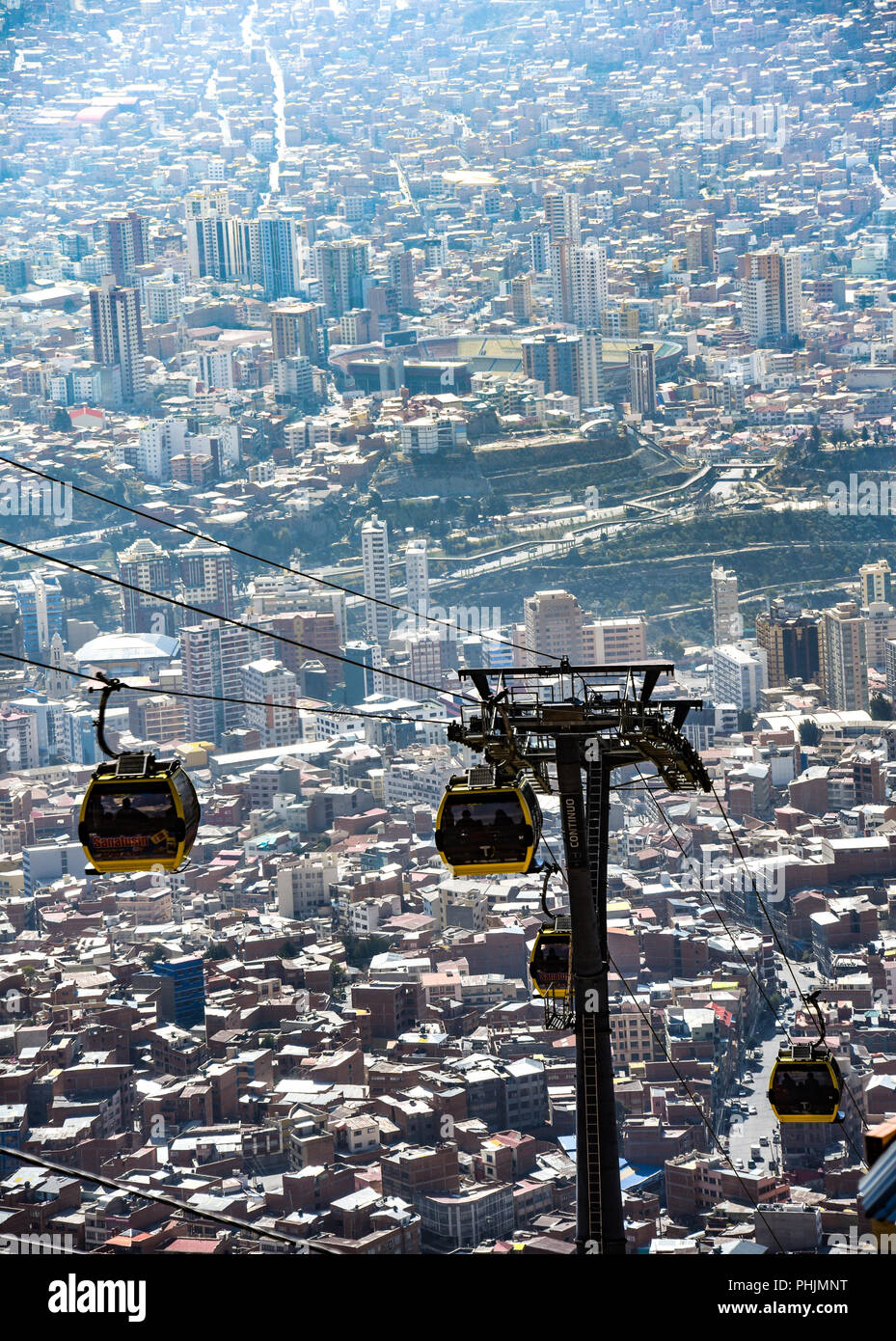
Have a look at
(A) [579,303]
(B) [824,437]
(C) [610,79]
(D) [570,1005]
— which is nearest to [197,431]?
(A) [579,303]

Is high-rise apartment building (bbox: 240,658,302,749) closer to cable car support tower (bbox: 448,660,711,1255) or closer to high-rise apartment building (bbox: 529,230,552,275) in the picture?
high-rise apartment building (bbox: 529,230,552,275)

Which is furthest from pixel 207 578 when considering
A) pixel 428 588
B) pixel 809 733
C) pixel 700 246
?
pixel 700 246

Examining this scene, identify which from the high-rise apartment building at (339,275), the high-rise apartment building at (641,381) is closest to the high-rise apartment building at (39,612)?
the high-rise apartment building at (641,381)

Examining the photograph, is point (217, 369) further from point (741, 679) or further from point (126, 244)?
point (741, 679)

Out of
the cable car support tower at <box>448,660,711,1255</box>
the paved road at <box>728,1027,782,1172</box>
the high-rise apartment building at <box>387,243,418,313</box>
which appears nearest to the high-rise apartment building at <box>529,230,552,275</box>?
the high-rise apartment building at <box>387,243,418,313</box>

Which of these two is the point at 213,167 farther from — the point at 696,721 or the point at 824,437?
the point at 696,721

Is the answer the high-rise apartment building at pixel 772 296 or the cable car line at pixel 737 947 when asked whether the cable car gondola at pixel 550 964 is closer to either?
the cable car line at pixel 737 947
